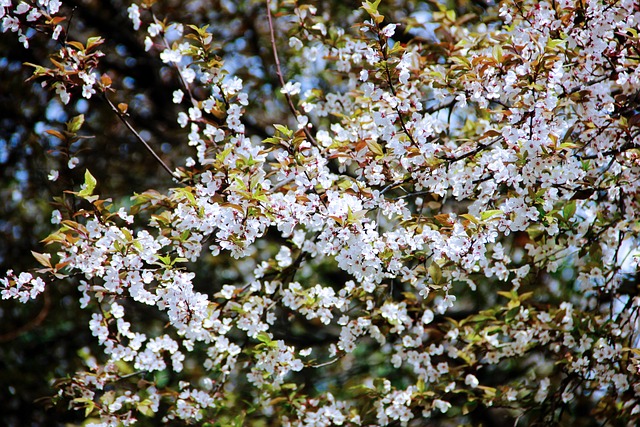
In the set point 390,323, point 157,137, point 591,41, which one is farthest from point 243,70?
point 591,41

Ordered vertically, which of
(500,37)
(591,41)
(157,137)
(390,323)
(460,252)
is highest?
(157,137)

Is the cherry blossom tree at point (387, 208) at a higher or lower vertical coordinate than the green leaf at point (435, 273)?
higher

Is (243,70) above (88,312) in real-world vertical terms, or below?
above

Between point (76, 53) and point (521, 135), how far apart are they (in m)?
1.61

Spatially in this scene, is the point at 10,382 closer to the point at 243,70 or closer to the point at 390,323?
the point at 243,70

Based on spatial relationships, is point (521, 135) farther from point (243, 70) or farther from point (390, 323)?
point (243, 70)

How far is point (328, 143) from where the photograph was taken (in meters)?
2.63

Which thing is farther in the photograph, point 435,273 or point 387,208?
point 387,208

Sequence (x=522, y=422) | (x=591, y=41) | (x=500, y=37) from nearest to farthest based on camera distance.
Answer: (x=591, y=41) → (x=500, y=37) → (x=522, y=422)

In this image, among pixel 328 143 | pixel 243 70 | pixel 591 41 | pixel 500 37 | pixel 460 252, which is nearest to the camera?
pixel 460 252

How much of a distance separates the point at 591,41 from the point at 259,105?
124 inches

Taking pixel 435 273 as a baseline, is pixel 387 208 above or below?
above

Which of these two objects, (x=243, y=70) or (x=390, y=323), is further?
(x=243, y=70)

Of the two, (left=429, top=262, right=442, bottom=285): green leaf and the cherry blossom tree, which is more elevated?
the cherry blossom tree
